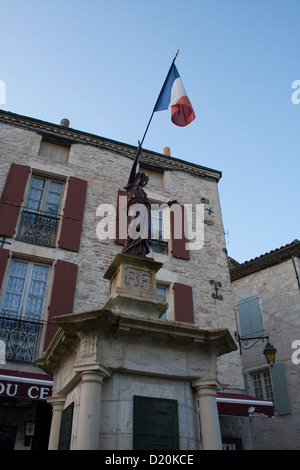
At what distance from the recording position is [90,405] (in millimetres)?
3451

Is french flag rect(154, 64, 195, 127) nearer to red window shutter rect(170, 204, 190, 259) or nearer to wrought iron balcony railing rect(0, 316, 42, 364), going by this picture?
red window shutter rect(170, 204, 190, 259)

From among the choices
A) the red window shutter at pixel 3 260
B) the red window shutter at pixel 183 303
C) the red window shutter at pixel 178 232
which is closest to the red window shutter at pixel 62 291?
the red window shutter at pixel 3 260

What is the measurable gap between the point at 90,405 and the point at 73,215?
23.6 feet

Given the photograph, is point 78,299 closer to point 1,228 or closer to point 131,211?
point 1,228

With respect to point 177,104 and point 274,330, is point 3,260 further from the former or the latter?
point 274,330

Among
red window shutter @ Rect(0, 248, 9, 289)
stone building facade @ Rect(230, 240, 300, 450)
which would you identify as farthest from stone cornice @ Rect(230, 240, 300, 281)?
red window shutter @ Rect(0, 248, 9, 289)

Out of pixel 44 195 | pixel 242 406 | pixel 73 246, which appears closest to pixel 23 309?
pixel 73 246

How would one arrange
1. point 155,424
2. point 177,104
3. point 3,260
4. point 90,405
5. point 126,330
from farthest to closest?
point 3,260 → point 177,104 → point 126,330 → point 155,424 → point 90,405

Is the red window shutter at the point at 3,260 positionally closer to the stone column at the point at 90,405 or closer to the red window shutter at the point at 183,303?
the red window shutter at the point at 183,303

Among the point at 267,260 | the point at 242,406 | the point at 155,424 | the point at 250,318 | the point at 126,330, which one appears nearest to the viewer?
the point at 155,424

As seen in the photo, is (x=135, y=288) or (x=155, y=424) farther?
(x=135, y=288)

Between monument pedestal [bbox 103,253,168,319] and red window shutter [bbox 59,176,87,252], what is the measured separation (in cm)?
488

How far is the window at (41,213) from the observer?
379 inches

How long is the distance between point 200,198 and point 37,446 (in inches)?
321
